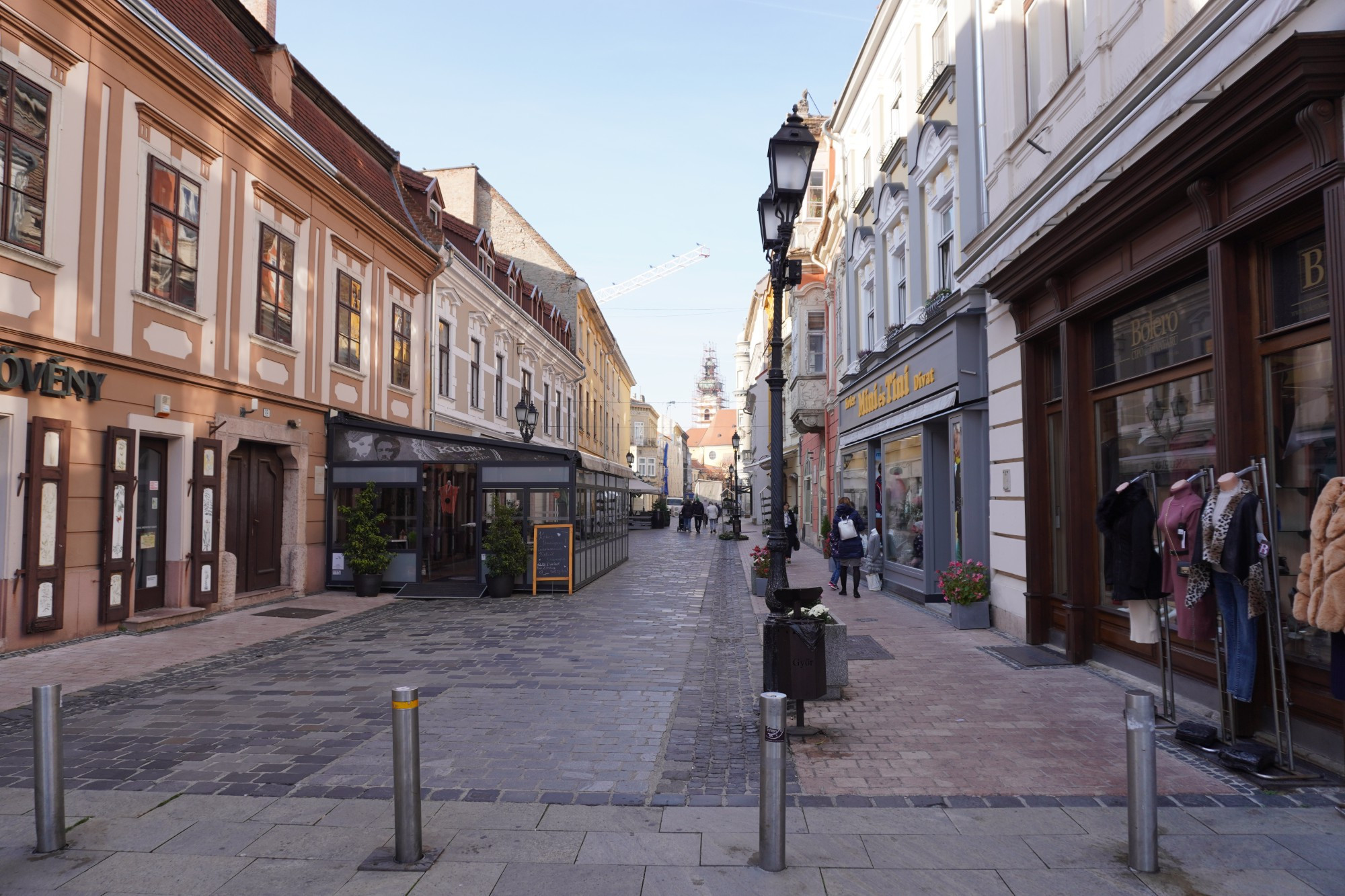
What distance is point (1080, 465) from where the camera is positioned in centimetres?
843

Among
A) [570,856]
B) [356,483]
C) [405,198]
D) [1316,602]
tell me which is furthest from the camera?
[405,198]

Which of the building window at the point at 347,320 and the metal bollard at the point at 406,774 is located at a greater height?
the building window at the point at 347,320

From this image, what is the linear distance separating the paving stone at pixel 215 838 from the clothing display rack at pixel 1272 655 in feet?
18.0

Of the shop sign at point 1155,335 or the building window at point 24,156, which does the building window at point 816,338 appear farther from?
the building window at point 24,156

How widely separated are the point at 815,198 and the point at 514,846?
30668mm

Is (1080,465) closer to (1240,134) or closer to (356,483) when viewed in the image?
(1240,134)

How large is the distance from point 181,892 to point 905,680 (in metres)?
5.88

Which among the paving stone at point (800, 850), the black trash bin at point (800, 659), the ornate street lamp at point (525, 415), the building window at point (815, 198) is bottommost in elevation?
the paving stone at point (800, 850)

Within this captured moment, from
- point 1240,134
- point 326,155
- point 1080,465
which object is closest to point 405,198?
point 326,155

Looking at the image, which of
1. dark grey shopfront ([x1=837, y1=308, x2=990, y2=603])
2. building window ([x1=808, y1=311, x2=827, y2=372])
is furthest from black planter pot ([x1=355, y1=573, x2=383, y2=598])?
building window ([x1=808, y1=311, x2=827, y2=372])

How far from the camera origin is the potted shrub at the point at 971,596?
34.8 ft

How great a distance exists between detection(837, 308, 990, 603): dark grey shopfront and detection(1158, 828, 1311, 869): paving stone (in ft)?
22.7

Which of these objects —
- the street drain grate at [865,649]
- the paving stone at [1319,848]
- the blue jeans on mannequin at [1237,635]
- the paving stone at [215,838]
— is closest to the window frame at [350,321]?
the street drain grate at [865,649]

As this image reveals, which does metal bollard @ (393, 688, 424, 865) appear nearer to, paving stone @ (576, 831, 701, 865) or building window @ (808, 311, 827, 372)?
paving stone @ (576, 831, 701, 865)
